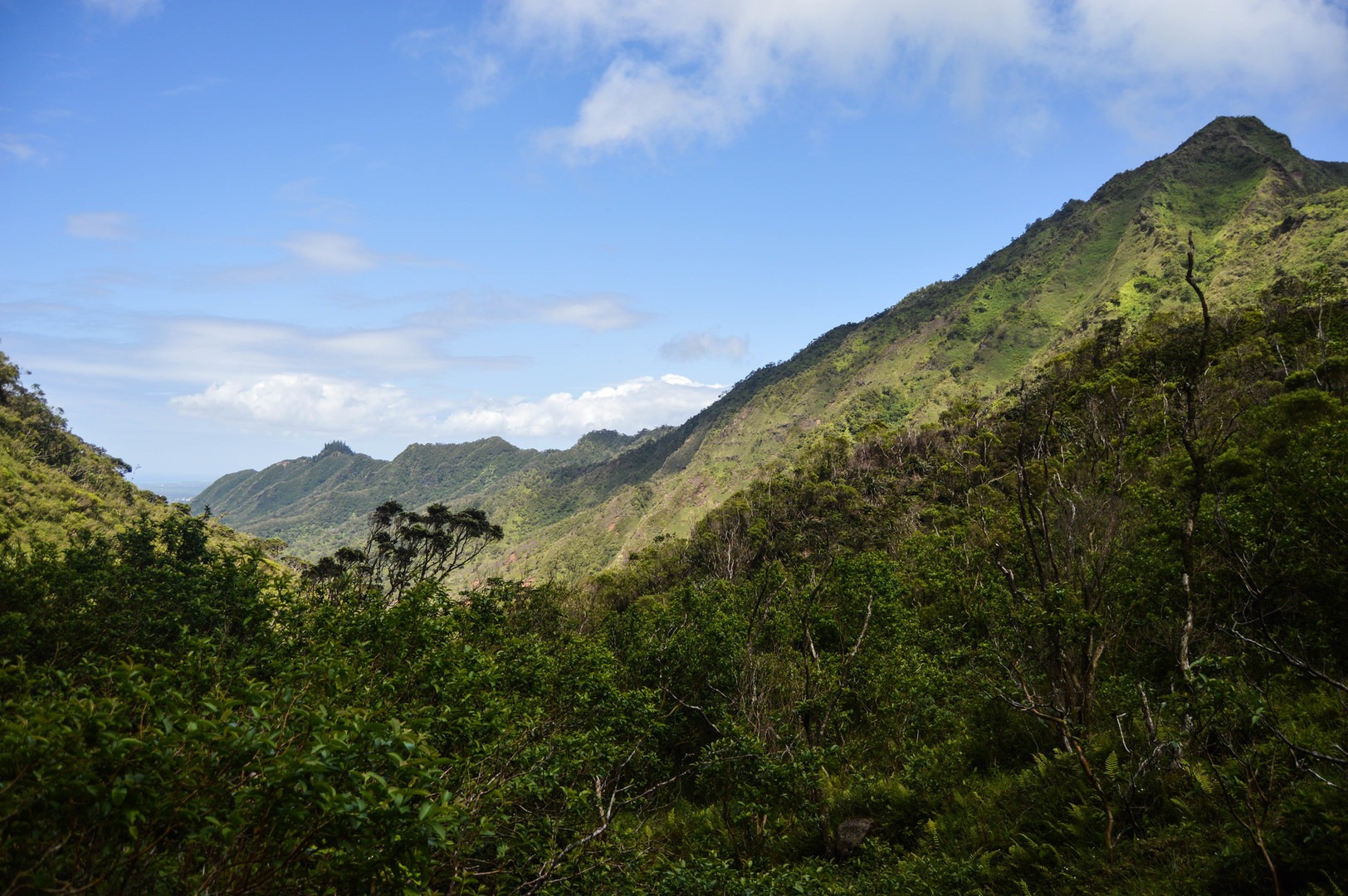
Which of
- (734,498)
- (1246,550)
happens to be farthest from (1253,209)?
(1246,550)

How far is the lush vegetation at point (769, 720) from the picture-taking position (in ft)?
14.9

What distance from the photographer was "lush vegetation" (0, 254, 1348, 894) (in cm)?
455

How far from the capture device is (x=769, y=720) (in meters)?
18.7

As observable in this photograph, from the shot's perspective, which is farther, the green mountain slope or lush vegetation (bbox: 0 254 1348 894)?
the green mountain slope

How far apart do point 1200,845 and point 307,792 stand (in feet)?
39.8

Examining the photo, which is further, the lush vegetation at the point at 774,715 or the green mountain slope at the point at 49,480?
the green mountain slope at the point at 49,480

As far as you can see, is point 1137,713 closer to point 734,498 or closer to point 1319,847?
point 1319,847

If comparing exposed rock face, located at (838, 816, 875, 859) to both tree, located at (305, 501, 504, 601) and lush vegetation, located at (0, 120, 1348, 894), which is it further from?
tree, located at (305, 501, 504, 601)

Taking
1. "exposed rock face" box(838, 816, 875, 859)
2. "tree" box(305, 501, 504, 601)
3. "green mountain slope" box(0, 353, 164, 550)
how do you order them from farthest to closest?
"green mountain slope" box(0, 353, 164, 550)
"tree" box(305, 501, 504, 601)
"exposed rock face" box(838, 816, 875, 859)

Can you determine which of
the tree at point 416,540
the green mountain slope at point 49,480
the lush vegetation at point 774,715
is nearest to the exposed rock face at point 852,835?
the lush vegetation at point 774,715

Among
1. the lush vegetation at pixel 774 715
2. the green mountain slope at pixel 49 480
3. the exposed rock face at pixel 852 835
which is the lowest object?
the exposed rock face at pixel 852 835

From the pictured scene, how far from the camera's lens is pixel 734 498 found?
84.6m

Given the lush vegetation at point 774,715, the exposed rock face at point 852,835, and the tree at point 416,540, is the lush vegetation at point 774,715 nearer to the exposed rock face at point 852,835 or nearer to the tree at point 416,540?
the exposed rock face at point 852,835

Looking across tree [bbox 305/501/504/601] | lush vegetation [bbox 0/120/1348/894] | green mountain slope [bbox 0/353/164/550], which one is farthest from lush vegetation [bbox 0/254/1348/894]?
green mountain slope [bbox 0/353/164/550]
